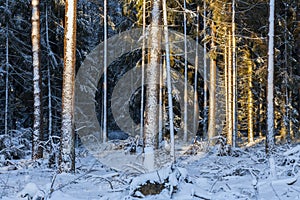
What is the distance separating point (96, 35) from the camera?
28000mm

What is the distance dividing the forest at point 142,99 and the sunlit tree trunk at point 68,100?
24 mm

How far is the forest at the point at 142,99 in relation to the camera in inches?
236

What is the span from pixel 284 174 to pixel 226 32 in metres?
13.7

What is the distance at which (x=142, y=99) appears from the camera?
21.7 meters

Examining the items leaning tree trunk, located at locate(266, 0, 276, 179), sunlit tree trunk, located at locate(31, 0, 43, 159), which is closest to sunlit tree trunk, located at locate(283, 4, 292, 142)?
leaning tree trunk, located at locate(266, 0, 276, 179)

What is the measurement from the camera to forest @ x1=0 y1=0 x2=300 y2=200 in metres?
5.99

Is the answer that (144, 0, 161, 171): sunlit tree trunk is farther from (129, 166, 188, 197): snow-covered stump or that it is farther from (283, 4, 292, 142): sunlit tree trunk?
(283, 4, 292, 142): sunlit tree trunk

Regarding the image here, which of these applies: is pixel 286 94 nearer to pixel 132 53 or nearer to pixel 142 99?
pixel 142 99

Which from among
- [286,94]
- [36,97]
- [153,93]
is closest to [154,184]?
[153,93]

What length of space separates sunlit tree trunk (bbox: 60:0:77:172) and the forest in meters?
0.02

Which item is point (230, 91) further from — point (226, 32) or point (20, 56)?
point (20, 56)

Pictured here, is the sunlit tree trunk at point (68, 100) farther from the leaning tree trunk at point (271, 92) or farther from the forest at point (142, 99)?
the leaning tree trunk at point (271, 92)

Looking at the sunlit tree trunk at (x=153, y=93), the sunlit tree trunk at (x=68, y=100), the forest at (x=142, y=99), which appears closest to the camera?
the forest at (x=142, y=99)

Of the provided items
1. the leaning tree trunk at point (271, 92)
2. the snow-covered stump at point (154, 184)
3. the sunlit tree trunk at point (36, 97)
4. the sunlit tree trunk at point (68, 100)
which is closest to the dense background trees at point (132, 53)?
the leaning tree trunk at point (271, 92)
